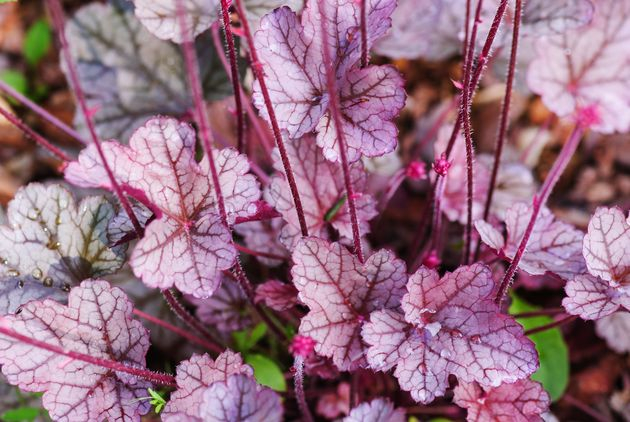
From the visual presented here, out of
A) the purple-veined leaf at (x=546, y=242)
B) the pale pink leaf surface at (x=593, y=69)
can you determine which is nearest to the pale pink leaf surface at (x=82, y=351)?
the purple-veined leaf at (x=546, y=242)

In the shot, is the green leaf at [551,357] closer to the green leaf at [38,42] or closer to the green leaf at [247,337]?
the green leaf at [247,337]

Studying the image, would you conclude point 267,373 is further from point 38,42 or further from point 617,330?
point 38,42

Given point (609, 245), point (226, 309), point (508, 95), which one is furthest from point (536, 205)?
point (226, 309)

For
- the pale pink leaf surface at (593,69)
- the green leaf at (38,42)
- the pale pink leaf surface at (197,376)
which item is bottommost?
the pale pink leaf surface at (197,376)

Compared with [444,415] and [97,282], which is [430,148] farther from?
[97,282]

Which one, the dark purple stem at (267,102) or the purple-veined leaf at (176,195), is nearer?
the dark purple stem at (267,102)
